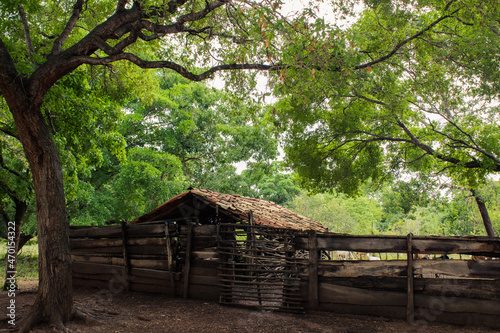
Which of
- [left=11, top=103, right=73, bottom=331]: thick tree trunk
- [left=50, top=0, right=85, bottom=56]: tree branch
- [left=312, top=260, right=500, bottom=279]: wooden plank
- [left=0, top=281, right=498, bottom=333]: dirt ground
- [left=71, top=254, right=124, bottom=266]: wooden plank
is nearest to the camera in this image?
[left=11, top=103, right=73, bottom=331]: thick tree trunk

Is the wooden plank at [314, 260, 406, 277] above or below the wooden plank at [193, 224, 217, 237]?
below

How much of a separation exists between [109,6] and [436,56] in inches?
404

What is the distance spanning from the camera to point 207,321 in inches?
262

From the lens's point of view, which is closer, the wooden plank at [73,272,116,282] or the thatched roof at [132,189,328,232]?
the wooden plank at [73,272,116,282]

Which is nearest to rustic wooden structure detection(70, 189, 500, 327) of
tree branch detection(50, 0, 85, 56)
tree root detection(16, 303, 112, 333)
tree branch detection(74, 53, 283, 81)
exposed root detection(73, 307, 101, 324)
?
exposed root detection(73, 307, 101, 324)

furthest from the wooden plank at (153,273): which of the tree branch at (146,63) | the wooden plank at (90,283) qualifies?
the tree branch at (146,63)

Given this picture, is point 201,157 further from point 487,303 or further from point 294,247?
point 487,303

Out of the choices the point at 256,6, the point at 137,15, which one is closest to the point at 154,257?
the point at 137,15

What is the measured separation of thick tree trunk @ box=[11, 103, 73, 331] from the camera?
18.4ft

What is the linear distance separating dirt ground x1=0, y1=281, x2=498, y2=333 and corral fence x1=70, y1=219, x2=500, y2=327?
251 mm

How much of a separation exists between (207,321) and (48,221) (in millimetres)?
3304

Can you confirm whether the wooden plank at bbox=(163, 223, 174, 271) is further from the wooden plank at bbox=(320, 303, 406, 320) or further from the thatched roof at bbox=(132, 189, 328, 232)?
the wooden plank at bbox=(320, 303, 406, 320)

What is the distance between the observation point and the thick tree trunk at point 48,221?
5598 mm

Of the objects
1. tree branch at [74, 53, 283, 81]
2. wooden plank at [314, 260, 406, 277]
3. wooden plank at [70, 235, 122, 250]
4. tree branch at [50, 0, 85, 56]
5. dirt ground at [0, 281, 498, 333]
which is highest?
tree branch at [50, 0, 85, 56]
